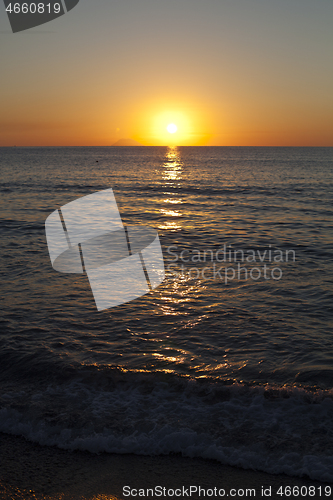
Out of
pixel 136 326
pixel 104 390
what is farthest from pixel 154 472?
pixel 136 326

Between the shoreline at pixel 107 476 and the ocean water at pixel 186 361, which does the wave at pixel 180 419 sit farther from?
the shoreline at pixel 107 476

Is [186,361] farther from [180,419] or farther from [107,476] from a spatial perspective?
[107,476]

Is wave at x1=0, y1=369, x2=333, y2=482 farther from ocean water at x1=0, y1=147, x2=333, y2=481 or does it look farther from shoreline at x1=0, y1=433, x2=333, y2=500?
shoreline at x1=0, y1=433, x2=333, y2=500

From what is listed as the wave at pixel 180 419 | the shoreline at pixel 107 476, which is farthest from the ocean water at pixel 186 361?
the shoreline at pixel 107 476

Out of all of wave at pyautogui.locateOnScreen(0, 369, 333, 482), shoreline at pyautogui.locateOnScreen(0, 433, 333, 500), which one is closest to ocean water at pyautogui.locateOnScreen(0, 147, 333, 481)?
wave at pyautogui.locateOnScreen(0, 369, 333, 482)

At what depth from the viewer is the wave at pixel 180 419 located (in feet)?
16.0

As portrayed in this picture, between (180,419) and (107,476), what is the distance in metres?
1.31

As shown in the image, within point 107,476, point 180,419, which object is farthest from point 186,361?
point 107,476

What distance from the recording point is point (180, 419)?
17.8 feet

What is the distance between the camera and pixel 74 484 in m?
4.36

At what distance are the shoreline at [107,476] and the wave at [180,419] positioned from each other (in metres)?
0.12

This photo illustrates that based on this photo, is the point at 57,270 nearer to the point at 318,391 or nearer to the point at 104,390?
the point at 104,390

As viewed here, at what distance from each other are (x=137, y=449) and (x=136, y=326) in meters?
3.49

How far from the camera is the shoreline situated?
4.27 meters
